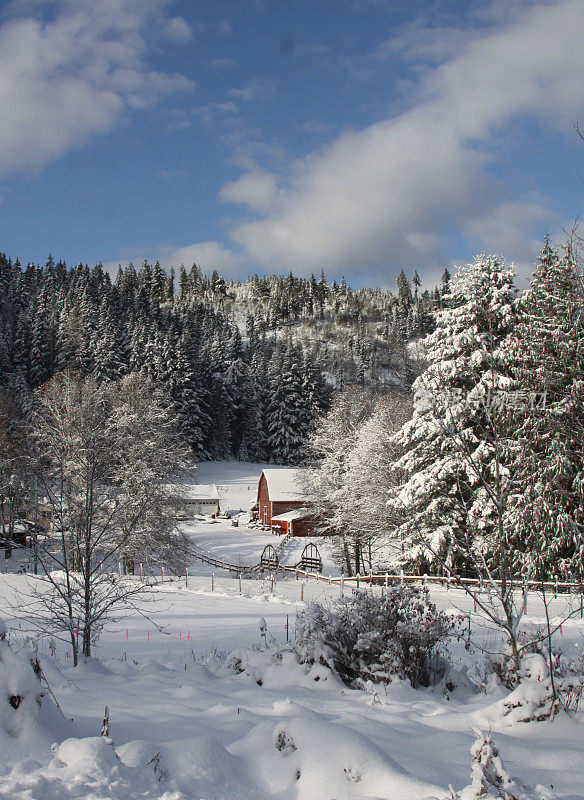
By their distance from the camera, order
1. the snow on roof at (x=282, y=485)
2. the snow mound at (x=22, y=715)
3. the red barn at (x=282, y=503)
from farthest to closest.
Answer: the snow on roof at (x=282, y=485), the red barn at (x=282, y=503), the snow mound at (x=22, y=715)

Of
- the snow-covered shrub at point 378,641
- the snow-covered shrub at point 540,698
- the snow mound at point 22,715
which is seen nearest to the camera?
the snow mound at point 22,715

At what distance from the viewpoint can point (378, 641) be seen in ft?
24.8

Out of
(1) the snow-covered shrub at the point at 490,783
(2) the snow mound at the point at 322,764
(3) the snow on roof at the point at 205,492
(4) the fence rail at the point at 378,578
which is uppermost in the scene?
(1) the snow-covered shrub at the point at 490,783

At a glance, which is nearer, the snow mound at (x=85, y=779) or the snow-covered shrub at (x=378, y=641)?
the snow mound at (x=85, y=779)

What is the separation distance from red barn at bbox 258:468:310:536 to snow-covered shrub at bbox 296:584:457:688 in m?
37.9

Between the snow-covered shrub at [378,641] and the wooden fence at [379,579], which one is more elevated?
the snow-covered shrub at [378,641]

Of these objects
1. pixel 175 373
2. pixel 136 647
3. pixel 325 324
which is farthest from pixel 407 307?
pixel 136 647

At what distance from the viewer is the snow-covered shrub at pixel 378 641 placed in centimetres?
746

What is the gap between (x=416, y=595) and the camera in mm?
8531

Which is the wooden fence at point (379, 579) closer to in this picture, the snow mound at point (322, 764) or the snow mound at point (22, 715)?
the snow mound at point (322, 764)

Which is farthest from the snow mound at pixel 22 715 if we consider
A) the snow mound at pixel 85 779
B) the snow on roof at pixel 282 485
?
the snow on roof at pixel 282 485

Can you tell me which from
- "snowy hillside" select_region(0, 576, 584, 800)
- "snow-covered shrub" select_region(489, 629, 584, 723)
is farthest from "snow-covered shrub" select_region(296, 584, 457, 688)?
"snow-covered shrub" select_region(489, 629, 584, 723)

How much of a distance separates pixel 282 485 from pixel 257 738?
4878 centimetres

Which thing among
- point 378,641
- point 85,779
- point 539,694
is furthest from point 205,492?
point 85,779
